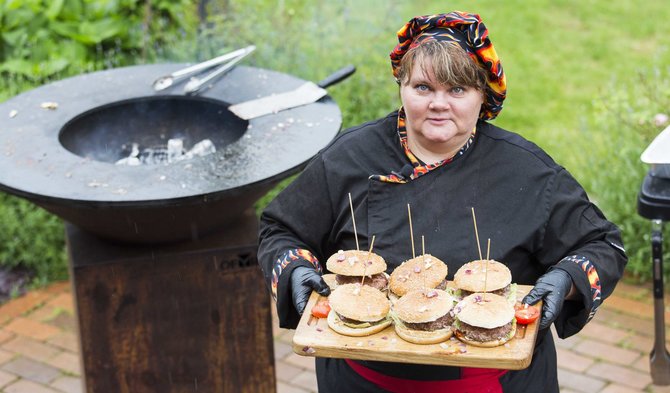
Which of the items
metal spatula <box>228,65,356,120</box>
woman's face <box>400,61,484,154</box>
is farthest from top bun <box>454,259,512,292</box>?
metal spatula <box>228,65,356,120</box>

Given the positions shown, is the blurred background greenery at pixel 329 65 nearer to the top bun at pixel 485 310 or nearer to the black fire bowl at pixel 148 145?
the black fire bowl at pixel 148 145

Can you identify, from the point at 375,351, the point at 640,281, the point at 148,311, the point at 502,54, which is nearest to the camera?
the point at 375,351

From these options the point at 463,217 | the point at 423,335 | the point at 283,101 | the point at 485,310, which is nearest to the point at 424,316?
the point at 423,335

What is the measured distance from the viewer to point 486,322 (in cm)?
234

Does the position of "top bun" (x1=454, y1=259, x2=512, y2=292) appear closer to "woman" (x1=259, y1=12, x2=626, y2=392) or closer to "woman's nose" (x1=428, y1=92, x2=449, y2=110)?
"woman" (x1=259, y1=12, x2=626, y2=392)

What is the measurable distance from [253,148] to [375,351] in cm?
136

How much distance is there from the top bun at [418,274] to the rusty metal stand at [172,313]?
3.90 feet

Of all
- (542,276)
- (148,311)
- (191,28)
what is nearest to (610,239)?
(542,276)

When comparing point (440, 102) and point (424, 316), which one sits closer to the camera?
point (424, 316)

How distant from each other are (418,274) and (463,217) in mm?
232

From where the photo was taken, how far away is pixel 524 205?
2.66 metres

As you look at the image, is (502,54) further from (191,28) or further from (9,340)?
(9,340)

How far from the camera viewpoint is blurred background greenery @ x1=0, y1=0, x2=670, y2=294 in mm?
5492

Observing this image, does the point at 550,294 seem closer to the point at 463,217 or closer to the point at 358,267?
the point at 463,217
